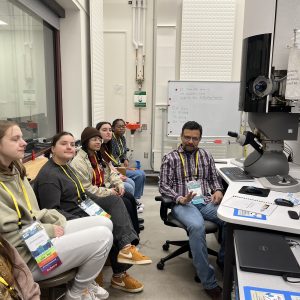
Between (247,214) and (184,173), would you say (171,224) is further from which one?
(247,214)

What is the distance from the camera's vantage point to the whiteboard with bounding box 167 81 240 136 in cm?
422

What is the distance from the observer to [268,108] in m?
2.04

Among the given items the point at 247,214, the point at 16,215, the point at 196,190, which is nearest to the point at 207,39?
the point at 196,190

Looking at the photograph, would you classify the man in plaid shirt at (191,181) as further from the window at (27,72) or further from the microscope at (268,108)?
the window at (27,72)

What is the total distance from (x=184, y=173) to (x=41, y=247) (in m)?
1.28

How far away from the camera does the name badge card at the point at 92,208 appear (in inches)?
81.4

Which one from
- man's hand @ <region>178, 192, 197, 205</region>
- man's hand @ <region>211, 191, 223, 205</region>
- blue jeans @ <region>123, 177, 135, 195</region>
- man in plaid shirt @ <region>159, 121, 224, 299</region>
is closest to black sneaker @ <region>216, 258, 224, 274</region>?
man in plaid shirt @ <region>159, 121, 224, 299</region>

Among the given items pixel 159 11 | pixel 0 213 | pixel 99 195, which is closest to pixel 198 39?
pixel 159 11

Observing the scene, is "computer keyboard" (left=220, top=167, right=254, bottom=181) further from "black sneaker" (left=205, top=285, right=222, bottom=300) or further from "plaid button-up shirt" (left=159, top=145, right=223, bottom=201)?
"black sneaker" (left=205, top=285, right=222, bottom=300)

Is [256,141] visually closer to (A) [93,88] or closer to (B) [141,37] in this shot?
(A) [93,88]

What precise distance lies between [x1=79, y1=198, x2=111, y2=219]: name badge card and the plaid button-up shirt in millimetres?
504

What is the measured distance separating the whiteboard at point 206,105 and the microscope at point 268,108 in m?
2.02

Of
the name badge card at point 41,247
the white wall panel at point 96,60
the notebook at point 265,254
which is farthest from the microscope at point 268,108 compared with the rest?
the white wall panel at point 96,60

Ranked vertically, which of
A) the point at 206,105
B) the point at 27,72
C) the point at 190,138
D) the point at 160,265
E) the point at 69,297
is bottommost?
the point at 160,265
